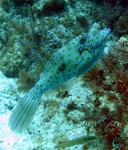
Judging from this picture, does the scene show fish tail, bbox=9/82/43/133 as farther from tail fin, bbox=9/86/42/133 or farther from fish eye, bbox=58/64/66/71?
fish eye, bbox=58/64/66/71

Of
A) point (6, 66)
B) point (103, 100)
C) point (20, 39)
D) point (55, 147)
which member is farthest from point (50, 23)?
point (55, 147)

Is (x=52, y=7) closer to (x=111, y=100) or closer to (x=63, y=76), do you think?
(x=111, y=100)

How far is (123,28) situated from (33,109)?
3373 mm

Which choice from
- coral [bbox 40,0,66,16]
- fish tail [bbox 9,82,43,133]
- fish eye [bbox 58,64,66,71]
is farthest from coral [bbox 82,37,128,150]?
coral [bbox 40,0,66,16]

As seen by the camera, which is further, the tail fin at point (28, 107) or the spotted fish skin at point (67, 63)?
the tail fin at point (28, 107)

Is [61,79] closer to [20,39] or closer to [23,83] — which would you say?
[23,83]

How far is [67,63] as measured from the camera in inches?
133

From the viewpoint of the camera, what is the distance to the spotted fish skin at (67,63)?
338cm

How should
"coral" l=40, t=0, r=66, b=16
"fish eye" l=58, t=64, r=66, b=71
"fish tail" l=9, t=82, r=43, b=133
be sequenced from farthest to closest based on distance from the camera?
"coral" l=40, t=0, r=66, b=16, "fish tail" l=9, t=82, r=43, b=133, "fish eye" l=58, t=64, r=66, b=71

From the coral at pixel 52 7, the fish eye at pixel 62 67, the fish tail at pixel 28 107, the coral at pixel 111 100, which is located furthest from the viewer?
the coral at pixel 52 7

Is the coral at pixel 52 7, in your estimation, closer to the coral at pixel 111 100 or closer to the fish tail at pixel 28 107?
the coral at pixel 111 100

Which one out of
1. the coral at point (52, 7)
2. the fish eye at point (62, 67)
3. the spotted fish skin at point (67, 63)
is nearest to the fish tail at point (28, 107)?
the spotted fish skin at point (67, 63)

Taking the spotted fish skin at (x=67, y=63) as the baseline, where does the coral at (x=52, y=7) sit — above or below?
above

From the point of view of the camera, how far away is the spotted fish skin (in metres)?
3.38
